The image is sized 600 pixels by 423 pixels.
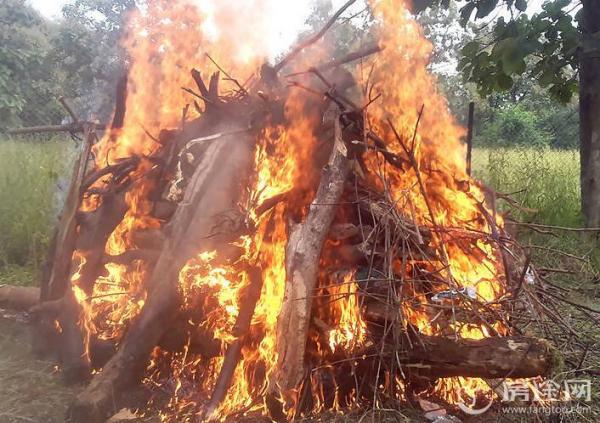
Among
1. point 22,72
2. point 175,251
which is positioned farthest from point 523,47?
point 22,72

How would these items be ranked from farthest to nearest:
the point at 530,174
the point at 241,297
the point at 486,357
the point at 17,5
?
the point at 17,5 < the point at 530,174 < the point at 241,297 < the point at 486,357

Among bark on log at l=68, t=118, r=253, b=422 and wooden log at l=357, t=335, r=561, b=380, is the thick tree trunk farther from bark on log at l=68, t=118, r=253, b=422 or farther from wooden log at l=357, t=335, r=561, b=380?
bark on log at l=68, t=118, r=253, b=422

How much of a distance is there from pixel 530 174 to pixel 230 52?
4.97 meters

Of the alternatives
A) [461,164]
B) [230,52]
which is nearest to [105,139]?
[230,52]

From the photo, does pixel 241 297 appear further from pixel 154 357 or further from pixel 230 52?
pixel 230 52

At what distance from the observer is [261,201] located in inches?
144

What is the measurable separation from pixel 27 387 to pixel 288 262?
201cm

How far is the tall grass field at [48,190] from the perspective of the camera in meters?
5.54

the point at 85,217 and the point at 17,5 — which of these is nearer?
the point at 85,217

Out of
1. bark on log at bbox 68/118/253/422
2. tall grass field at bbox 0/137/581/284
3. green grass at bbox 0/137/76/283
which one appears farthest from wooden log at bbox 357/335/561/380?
green grass at bbox 0/137/76/283

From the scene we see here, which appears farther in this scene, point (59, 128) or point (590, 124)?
point (590, 124)

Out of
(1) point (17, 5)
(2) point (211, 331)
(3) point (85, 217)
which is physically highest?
(1) point (17, 5)

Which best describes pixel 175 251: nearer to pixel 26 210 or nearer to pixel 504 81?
pixel 26 210

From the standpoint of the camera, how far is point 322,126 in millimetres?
3930
